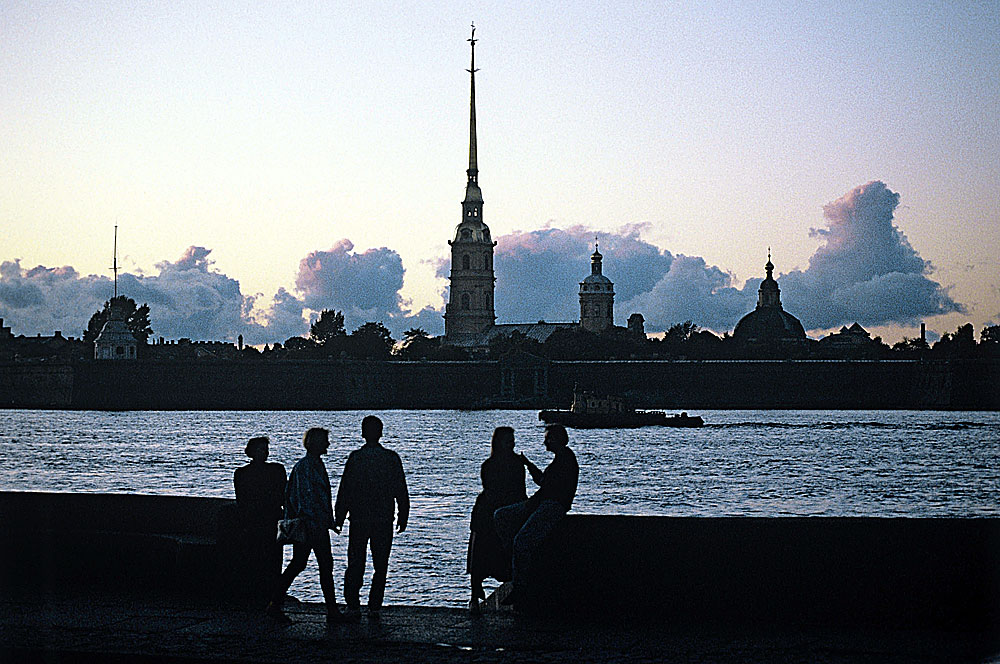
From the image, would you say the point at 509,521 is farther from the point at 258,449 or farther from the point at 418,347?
the point at 418,347

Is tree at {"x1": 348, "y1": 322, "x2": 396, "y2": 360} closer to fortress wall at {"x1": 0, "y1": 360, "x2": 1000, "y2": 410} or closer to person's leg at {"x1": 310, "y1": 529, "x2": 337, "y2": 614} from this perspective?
fortress wall at {"x1": 0, "y1": 360, "x2": 1000, "y2": 410}

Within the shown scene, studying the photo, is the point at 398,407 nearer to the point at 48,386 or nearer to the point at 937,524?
the point at 48,386

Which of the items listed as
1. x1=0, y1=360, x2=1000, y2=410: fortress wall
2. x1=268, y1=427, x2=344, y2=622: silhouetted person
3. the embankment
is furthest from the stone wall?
x1=0, y1=360, x2=1000, y2=410: fortress wall

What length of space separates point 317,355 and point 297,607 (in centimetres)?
15918

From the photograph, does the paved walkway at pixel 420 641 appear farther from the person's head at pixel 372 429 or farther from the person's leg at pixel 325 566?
the person's head at pixel 372 429

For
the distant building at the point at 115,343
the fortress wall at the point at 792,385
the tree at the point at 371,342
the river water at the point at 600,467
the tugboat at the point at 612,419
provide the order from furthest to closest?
the tree at the point at 371,342 < the distant building at the point at 115,343 < the fortress wall at the point at 792,385 < the tugboat at the point at 612,419 < the river water at the point at 600,467

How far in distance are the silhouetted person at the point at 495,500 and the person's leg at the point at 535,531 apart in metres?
0.51

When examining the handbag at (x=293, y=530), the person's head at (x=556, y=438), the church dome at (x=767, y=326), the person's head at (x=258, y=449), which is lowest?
the handbag at (x=293, y=530)

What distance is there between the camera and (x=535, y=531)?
9180mm

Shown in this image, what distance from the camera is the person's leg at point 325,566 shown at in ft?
30.7

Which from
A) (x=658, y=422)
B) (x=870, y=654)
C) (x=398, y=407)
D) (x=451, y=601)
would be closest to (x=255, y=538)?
(x=870, y=654)

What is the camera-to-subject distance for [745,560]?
29.1 feet

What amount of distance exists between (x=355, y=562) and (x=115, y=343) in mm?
139166

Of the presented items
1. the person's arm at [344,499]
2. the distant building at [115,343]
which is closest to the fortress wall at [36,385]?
the distant building at [115,343]
